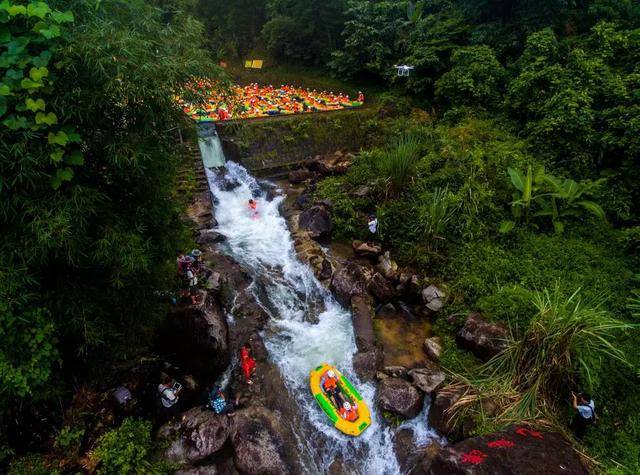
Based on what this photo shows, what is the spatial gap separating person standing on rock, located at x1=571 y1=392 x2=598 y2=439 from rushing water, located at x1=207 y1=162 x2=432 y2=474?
2086 millimetres

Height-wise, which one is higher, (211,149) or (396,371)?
(211,149)

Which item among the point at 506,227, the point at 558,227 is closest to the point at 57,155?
the point at 506,227

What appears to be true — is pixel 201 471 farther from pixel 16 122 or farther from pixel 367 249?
pixel 367 249

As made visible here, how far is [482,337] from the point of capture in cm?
600

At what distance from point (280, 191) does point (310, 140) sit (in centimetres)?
267

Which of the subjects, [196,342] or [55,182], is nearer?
[55,182]

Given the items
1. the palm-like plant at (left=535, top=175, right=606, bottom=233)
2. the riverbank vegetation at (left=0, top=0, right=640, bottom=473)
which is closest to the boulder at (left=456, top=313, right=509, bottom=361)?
the riverbank vegetation at (left=0, top=0, right=640, bottom=473)

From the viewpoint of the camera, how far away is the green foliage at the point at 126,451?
4.27 m

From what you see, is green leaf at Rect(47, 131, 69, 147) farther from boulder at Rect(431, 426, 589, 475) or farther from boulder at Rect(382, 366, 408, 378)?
boulder at Rect(382, 366, 408, 378)

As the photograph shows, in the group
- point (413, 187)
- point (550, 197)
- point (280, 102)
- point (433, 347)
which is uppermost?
point (280, 102)

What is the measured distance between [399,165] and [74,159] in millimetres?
7034

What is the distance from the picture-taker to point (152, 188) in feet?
14.2

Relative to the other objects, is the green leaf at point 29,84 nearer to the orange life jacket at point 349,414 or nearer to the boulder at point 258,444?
the boulder at point 258,444

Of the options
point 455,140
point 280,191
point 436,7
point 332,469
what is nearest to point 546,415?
point 332,469
